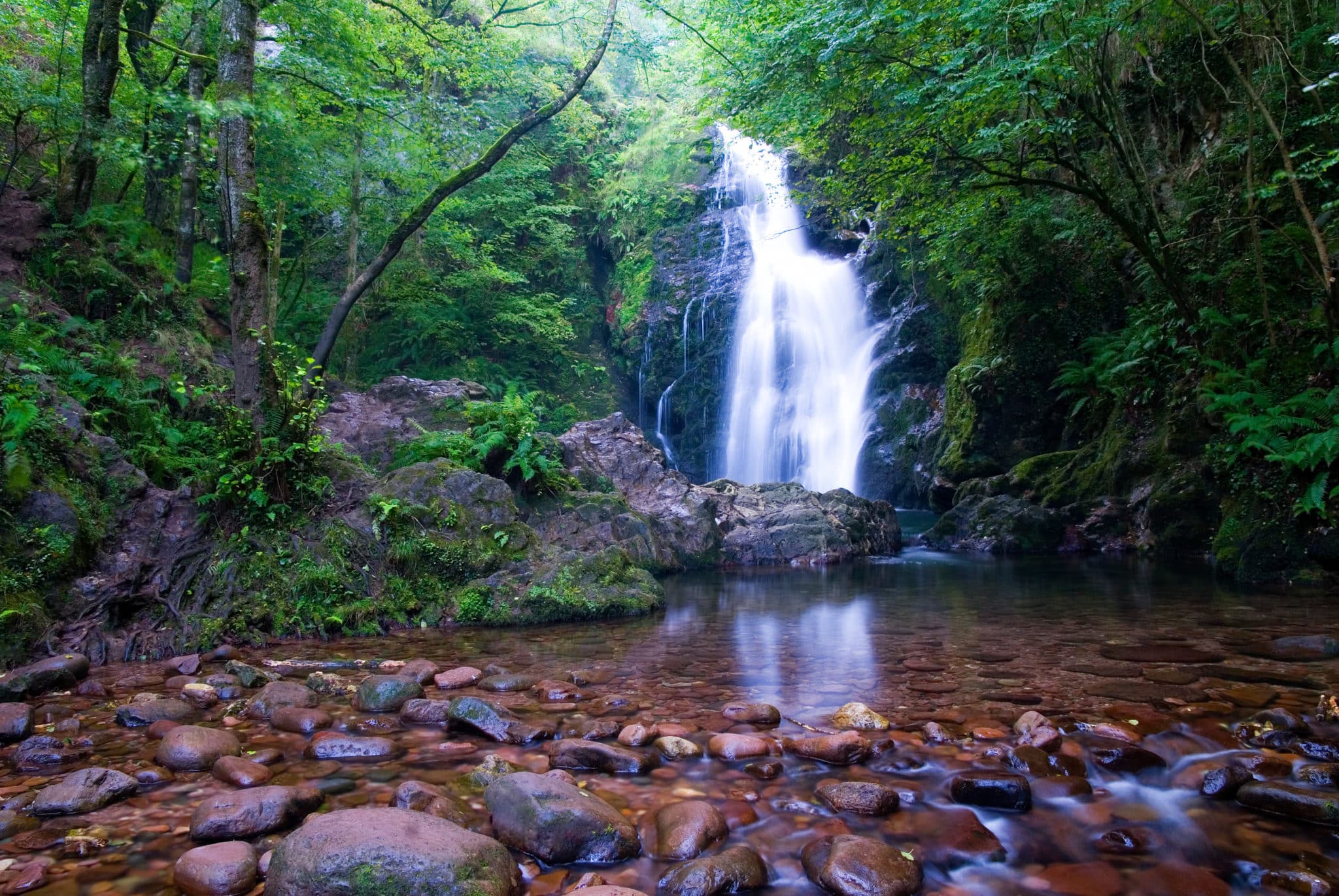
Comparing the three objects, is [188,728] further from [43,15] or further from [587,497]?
[43,15]

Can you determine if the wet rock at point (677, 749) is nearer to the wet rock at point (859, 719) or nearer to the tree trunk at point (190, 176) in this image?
the wet rock at point (859, 719)

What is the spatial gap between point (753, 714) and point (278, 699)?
250cm

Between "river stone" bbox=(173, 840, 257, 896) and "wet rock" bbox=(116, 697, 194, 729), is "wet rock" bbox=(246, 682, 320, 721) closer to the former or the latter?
"wet rock" bbox=(116, 697, 194, 729)

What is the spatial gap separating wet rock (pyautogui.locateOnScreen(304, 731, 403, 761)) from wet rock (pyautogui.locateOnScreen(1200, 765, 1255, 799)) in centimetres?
328

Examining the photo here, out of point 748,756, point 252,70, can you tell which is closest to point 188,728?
point 748,756

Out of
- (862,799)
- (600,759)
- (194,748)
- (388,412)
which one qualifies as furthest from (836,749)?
(388,412)

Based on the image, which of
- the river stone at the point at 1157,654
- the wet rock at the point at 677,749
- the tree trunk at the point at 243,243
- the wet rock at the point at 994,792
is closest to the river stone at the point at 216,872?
the wet rock at the point at 677,749

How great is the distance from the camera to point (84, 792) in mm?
2469

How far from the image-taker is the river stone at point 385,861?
→ 185 cm

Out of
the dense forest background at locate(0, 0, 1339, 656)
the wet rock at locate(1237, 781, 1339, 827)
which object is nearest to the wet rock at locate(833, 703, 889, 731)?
the wet rock at locate(1237, 781, 1339, 827)

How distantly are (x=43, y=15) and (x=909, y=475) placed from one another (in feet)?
57.0

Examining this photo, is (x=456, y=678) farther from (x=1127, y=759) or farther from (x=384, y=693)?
(x=1127, y=759)

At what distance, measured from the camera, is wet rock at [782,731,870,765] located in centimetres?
294

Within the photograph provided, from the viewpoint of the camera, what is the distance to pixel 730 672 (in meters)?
4.55
